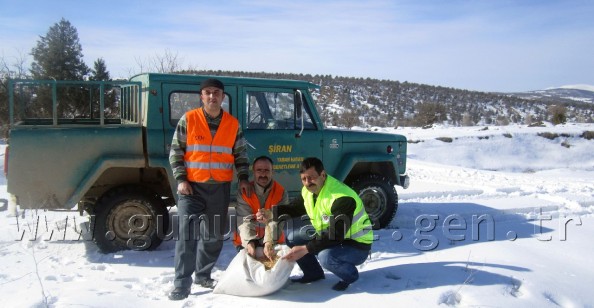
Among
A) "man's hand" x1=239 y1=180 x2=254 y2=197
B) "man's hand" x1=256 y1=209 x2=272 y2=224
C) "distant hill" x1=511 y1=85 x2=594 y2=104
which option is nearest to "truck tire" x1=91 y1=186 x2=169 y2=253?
"man's hand" x1=239 y1=180 x2=254 y2=197

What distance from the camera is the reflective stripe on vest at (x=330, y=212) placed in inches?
150

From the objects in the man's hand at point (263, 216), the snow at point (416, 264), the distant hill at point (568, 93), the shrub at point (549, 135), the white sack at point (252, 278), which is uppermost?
the distant hill at point (568, 93)

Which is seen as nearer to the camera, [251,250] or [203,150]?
[251,250]

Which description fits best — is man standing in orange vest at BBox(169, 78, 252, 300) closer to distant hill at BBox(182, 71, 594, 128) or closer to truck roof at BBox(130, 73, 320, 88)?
truck roof at BBox(130, 73, 320, 88)

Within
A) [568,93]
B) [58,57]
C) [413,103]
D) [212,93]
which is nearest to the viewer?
[212,93]

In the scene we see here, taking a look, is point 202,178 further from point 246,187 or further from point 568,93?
point 568,93

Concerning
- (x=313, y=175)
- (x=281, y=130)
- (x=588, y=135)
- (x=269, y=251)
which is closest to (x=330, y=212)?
(x=313, y=175)

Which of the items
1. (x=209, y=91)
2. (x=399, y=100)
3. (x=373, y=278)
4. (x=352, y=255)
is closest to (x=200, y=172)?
(x=209, y=91)

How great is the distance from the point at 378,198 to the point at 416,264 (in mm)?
1852

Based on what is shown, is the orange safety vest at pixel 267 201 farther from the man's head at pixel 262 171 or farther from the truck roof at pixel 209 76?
the truck roof at pixel 209 76

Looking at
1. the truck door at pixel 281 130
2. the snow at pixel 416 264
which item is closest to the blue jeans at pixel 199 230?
the snow at pixel 416 264

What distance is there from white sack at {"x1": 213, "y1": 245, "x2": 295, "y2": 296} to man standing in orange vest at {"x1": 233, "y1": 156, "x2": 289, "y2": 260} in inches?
5.2

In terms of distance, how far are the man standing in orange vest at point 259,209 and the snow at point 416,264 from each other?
16.5 inches

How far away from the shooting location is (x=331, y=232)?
12.3 ft
